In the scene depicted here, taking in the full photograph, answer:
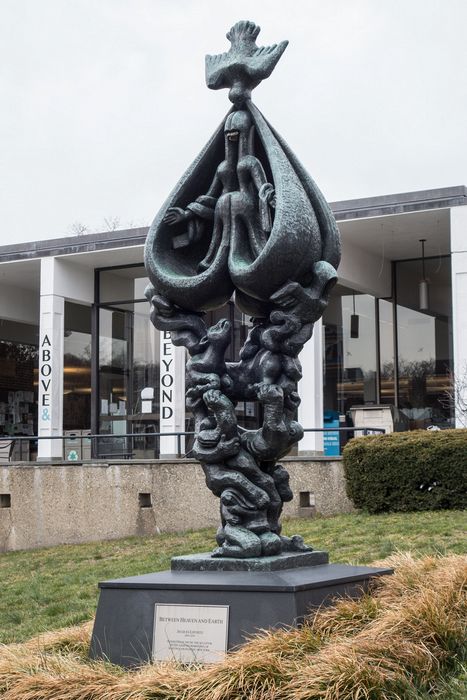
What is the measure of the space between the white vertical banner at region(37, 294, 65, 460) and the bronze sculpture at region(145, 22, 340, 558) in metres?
19.3

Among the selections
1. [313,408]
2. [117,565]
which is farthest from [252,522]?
[313,408]

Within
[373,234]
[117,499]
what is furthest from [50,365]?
[373,234]

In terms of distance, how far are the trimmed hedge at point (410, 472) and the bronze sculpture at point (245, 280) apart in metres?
9.19

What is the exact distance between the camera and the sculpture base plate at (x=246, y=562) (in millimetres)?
7020

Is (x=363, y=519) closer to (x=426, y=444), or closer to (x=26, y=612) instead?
(x=426, y=444)

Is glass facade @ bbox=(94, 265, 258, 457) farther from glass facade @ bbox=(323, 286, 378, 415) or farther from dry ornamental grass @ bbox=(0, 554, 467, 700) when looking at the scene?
dry ornamental grass @ bbox=(0, 554, 467, 700)

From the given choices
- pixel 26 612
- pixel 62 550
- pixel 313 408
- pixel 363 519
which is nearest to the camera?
pixel 26 612

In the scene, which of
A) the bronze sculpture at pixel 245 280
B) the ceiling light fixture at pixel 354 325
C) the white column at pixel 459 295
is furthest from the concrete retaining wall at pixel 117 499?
the bronze sculpture at pixel 245 280

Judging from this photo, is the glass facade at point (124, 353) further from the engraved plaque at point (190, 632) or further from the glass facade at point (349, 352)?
the engraved plaque at point (190, 632)

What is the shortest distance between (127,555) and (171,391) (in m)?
10.1

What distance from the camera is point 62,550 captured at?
1859cm

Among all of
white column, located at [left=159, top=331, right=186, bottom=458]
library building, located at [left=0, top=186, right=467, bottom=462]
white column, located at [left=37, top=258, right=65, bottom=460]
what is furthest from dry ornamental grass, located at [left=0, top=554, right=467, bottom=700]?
white column, located at [left=37, top=258, right=65, bottom=460]

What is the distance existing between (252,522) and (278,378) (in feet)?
3.39

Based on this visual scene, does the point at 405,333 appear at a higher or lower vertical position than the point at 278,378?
higher
